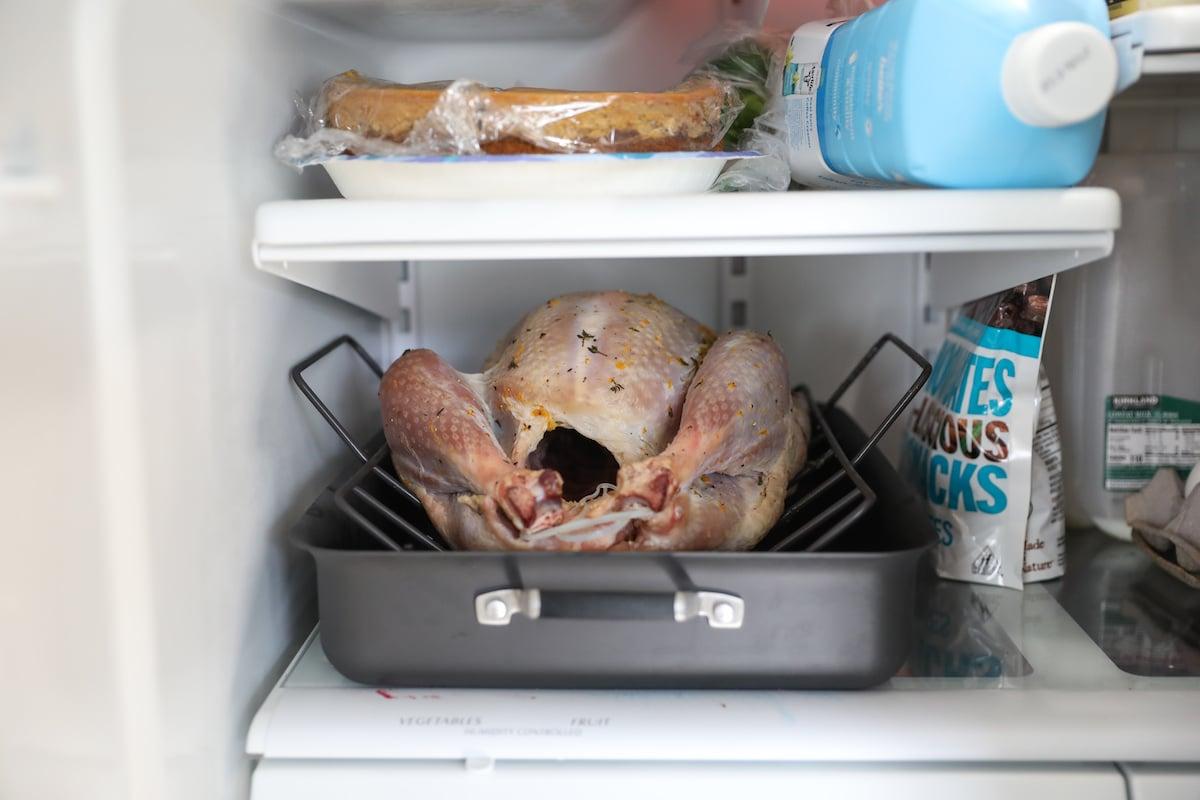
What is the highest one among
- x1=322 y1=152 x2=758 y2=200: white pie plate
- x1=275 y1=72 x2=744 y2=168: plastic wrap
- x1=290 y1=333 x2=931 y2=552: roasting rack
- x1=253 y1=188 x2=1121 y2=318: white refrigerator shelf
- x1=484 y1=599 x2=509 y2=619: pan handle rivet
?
x1=275 y1=72 x2=744 y2=168: plastic wrap

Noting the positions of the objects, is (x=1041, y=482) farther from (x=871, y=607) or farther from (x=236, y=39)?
(x=236, y=39)

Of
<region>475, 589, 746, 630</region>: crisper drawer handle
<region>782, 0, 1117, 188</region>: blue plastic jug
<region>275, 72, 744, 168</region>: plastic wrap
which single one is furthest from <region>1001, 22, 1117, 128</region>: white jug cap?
<region>475, 589, 746, 630</region>: crisper drawer handle

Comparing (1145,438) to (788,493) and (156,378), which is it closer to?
(788,493)

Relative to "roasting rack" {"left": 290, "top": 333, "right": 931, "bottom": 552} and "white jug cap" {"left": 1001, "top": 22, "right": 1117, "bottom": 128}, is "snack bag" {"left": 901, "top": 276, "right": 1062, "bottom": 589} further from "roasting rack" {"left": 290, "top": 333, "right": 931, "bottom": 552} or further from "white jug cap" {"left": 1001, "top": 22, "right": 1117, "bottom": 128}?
"white jug cap" {"left": 1001, "top": 22, "right": 1117, "bottom": 128}

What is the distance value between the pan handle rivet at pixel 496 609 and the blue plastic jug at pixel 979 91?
404 mm

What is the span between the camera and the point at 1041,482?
39.4 inches

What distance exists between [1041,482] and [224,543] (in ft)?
2.40

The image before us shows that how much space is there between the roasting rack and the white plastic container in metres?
0.27

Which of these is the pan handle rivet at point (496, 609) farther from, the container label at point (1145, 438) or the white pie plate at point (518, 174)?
the container label at point (1145, 438)

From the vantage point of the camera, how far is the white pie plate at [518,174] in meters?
0.72

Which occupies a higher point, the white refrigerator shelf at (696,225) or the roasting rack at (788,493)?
the white refrigerator shelf at (696,225)

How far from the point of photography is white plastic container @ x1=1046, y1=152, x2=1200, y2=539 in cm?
107

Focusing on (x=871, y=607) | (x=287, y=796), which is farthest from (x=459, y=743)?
(x=871, y=607)

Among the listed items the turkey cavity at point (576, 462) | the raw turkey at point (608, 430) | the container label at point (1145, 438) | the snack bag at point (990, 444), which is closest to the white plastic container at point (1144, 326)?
the container label at point (1145, 438)
